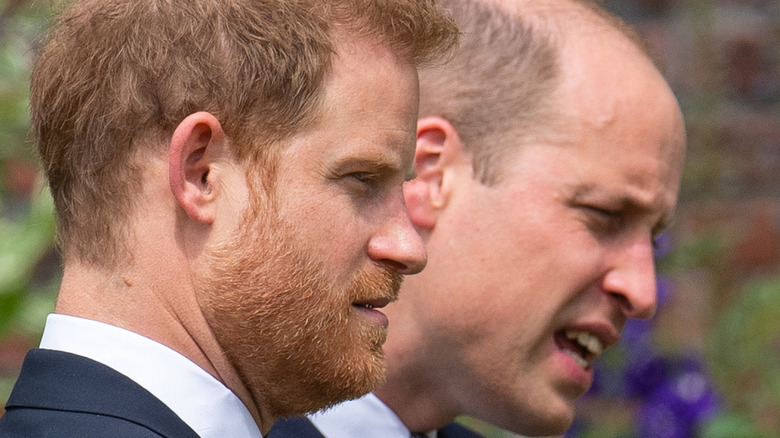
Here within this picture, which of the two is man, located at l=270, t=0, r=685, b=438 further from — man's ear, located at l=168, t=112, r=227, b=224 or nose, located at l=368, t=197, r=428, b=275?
man's ear, located at l=168, t=112, r=227, b=224

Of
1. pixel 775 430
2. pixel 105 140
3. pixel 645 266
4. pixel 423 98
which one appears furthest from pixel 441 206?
pixel 775 430

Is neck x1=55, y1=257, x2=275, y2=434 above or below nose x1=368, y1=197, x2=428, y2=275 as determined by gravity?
above

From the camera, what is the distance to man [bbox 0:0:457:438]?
135cm

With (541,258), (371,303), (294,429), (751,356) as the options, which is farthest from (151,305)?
(751,356)

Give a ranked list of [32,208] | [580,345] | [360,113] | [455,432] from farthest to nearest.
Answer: [32,208], [455,432], [580,345], [360,113]

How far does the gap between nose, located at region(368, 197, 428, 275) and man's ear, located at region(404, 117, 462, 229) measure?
1.81ft

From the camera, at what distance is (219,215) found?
1354 millimetres

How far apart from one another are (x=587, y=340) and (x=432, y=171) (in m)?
0.40

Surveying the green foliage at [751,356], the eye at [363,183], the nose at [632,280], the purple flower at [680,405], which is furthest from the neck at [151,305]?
the green foliage at [751,356]

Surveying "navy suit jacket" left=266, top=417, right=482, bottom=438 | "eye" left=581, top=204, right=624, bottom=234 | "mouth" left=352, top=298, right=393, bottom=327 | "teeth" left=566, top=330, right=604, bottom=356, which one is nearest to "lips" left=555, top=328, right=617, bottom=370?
"teeth" left=566, top=330, right=604, bottom=356

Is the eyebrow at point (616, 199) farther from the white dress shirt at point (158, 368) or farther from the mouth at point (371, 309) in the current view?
the white dress shirt at point (158, 368)

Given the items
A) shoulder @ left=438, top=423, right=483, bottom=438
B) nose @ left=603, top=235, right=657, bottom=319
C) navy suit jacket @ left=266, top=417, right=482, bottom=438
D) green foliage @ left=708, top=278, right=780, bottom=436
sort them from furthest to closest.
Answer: green foliage @ left=708, top=278, right=780, bottom=436, shoulder @ left=438, top=423, right=483, bottom=438, nose @ left=603, top=235, right=657, bottom=319, navy suit jacket @ left=266, top=417, right=482, bottom=438

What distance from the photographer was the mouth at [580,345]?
2.06 m

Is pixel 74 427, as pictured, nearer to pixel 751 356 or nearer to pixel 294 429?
pixel 294 429
